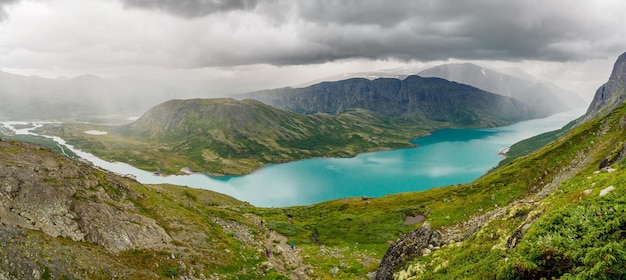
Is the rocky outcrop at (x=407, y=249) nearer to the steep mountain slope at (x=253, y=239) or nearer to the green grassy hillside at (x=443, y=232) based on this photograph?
the steep mountain slope at (x=253, y=239)

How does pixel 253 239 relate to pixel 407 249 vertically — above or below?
below

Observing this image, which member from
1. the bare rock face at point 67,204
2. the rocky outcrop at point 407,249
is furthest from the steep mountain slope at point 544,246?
the bare rock face at point 67,204

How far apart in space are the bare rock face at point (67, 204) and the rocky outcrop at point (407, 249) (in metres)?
30.7

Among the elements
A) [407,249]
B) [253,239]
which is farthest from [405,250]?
[253,239]

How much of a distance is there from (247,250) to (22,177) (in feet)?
108

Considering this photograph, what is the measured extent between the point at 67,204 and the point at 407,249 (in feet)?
140

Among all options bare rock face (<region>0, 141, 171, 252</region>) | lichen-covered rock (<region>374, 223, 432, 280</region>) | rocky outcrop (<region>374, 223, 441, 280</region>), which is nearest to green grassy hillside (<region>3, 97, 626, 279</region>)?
Answer: bare rock face (<region>0, 141, 171, 252</region>)

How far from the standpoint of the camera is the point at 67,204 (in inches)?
1599

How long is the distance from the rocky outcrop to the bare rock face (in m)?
30.7

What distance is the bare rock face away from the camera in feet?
120

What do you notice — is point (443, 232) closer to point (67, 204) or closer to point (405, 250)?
point (405, 250)

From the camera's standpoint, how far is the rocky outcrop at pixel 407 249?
34.5 metres

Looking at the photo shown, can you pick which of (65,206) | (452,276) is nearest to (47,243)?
(65,206)

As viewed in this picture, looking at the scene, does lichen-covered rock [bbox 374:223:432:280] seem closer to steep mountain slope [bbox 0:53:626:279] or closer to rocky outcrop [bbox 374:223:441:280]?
rocky outcrop [bbox 374:223:441:280]
